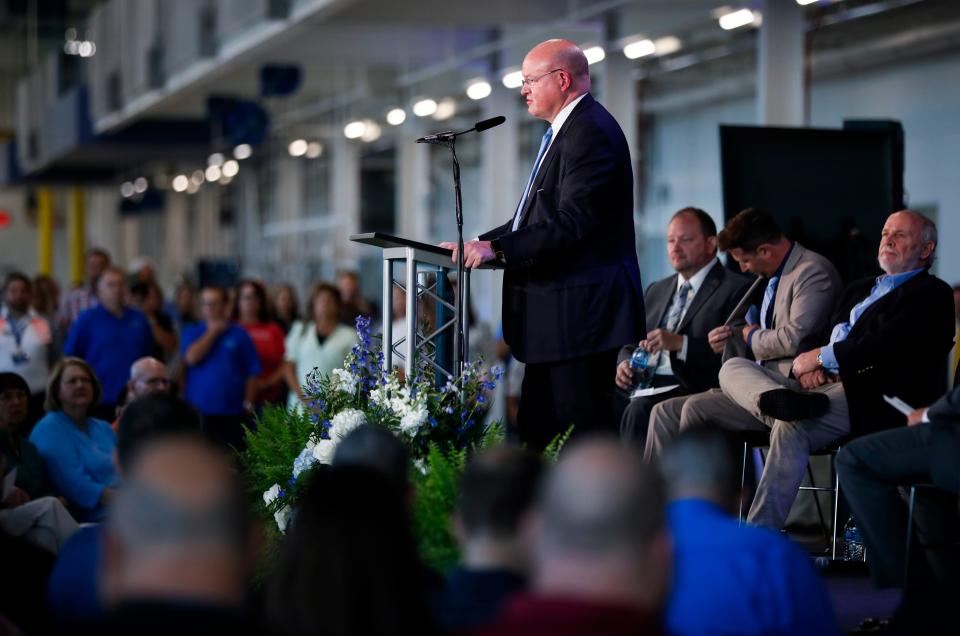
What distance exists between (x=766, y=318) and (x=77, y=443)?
299 cm

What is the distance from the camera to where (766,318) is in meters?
6.00

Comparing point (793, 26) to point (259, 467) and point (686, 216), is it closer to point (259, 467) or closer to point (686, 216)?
point (686, 216)

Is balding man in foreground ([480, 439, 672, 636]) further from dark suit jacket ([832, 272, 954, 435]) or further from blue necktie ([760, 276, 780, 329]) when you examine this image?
blue necktie ([760, 276, 780, 329])

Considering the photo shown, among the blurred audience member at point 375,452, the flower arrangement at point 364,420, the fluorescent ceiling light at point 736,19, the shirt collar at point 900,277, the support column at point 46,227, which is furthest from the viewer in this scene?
the support column at point 46,227

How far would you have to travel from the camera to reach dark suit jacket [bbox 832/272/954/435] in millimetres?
5203

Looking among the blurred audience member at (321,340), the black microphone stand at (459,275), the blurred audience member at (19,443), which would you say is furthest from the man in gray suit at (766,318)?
the blurred audience member at (321,340)

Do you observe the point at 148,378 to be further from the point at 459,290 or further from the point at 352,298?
the point at 352,298

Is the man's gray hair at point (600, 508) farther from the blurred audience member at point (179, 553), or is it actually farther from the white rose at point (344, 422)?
the white rose at point (344, 422)

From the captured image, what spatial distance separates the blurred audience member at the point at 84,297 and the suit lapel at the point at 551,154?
6.73 metres

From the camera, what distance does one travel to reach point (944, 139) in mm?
8578

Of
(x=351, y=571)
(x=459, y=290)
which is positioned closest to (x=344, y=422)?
(x=459, y=290)

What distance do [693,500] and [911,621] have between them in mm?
609

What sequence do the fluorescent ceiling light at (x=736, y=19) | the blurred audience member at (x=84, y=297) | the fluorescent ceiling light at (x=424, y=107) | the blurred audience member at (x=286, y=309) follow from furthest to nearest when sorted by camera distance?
the fluorescent ceiling light at (x=424, y=107)
the blurred audience member at (x=286, y=309)
the blurred audience member at (x=84, y=297)
the fluorescent ceiling light at (x=736, y=19)

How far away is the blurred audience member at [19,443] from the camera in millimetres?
5848
